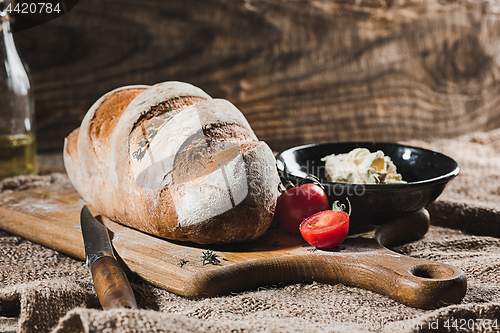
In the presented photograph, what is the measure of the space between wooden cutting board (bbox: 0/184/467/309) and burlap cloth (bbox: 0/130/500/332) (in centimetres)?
3

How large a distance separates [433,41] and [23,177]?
8.24 ft

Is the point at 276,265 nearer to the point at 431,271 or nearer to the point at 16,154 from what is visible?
the point at 431,271

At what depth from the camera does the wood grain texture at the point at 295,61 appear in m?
2.33

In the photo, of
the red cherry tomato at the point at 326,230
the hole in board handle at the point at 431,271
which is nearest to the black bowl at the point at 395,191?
the red cherry tomato at the point at 326,230

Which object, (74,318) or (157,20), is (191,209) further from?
(157,20)

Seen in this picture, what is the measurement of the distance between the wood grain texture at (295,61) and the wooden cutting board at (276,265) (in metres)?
1.28

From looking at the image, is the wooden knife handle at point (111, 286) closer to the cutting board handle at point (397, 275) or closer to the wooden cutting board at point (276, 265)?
the wooden cutting board at point (276, 265)

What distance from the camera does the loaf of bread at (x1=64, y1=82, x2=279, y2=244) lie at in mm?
1098

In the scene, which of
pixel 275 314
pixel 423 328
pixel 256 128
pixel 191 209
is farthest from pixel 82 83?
pixel 423 328

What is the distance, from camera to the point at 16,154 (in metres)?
1.98

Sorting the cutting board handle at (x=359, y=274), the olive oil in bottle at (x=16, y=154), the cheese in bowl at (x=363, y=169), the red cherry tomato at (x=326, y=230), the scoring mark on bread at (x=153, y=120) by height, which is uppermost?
the scoring mark on bread at (x=153, y=120)

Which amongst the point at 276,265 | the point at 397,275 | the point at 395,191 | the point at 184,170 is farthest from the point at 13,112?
the point at 397,275

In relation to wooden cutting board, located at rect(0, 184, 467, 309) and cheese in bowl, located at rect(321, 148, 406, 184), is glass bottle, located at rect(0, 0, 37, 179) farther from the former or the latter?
cheese in bowl, located at rect(321, 148, 406, 184)

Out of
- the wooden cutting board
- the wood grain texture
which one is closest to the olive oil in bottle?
the wood grain texture
